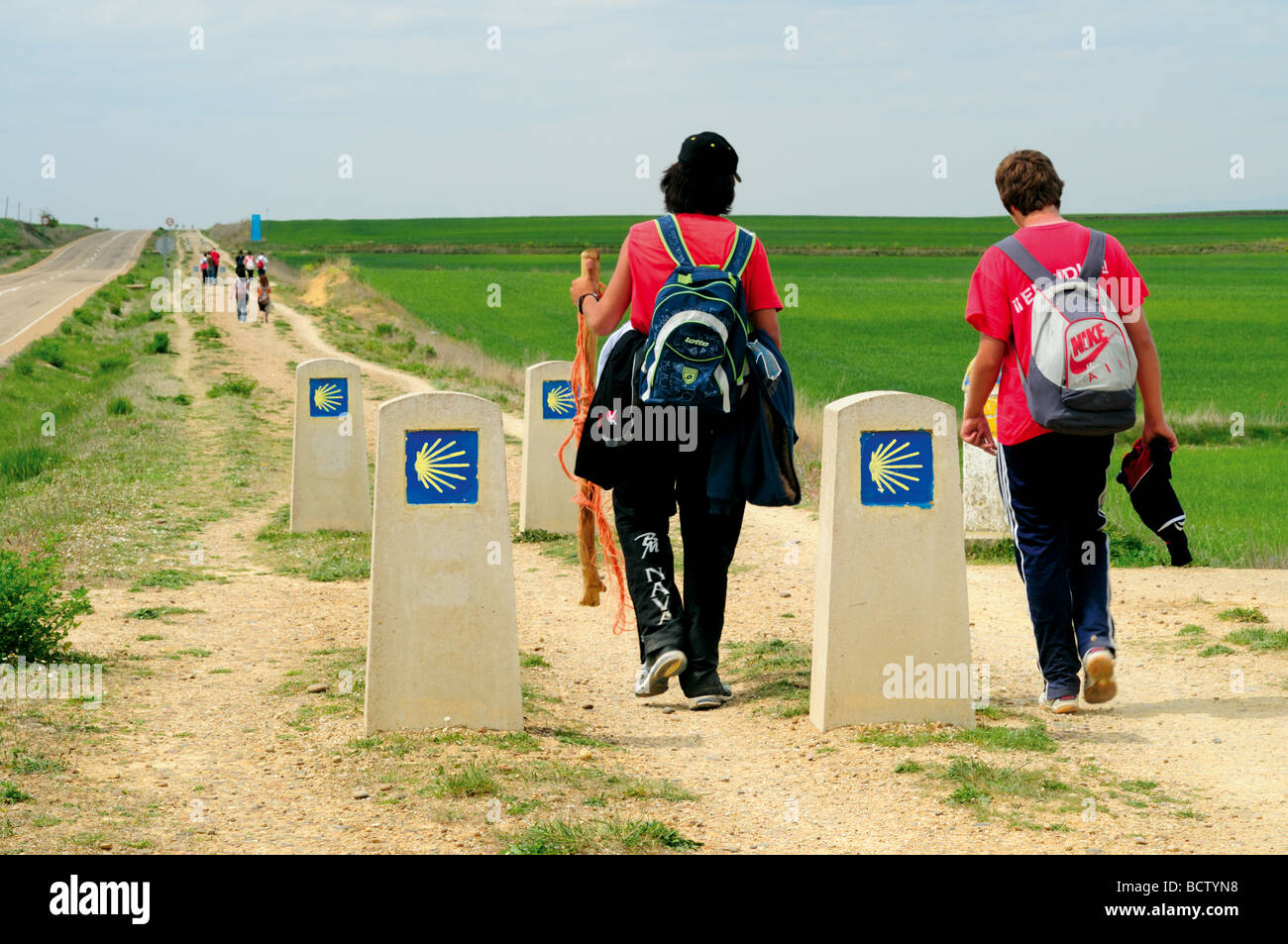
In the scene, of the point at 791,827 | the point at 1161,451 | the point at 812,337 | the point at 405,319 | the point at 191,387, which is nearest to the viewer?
the point at 791,827

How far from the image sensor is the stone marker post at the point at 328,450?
36.5 feet

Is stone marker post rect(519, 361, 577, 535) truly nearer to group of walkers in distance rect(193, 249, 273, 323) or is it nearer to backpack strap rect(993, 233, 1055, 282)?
backpack strap rect(993, 233, 1055, 282)

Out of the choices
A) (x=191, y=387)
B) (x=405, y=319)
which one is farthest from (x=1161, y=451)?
(x=405, y=319)

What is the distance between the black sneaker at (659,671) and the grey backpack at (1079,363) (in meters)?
1.83

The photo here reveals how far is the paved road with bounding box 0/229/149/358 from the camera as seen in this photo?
4238cm

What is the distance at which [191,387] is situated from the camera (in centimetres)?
2286

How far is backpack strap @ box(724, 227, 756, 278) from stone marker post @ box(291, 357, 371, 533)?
6263 mm

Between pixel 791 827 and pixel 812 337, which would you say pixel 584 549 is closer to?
pixel 791 827

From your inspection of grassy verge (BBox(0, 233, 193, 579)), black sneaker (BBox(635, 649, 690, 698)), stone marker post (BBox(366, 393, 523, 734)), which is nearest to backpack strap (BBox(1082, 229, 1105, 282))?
black sneaker (BBox(635, 649, 690, 698))

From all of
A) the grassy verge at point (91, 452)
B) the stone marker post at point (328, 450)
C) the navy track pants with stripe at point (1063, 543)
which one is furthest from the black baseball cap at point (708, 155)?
the stone marker post at point (328, 450)

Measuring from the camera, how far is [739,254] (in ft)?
18.1

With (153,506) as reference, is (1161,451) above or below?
above

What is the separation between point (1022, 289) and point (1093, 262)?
31 cm

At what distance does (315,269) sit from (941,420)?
6849 cm
